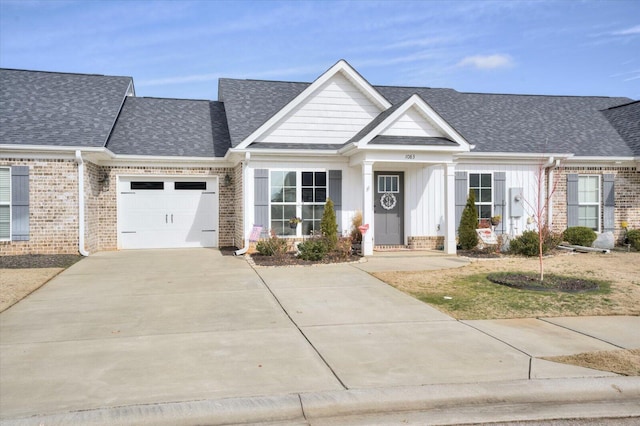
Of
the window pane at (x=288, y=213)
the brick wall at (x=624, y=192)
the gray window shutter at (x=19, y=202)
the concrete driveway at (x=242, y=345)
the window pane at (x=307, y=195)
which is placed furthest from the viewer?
the brick wall at (x=624, y=192)

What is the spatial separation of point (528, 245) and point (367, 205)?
182 inches

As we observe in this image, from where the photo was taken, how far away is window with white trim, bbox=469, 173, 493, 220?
667 inches

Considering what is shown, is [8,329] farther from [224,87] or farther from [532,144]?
[532,144]

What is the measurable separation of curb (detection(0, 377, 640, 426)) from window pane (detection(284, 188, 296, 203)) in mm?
10965

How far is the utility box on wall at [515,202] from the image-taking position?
16.9 m

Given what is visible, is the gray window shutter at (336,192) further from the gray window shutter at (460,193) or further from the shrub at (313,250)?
the gray window shutter at (460,193)

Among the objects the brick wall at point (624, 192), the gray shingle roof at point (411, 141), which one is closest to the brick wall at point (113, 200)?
the gray shingle roof at point (411, 141)

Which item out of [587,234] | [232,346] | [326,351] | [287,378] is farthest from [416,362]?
[587,234]

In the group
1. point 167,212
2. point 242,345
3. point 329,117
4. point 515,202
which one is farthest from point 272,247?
point 515,202

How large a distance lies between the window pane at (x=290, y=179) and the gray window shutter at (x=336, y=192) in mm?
1088

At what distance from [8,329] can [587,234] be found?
15.6 m

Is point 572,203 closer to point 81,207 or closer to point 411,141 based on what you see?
point 411,141

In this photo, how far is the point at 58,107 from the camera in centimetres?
1645

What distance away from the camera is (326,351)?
6.11 m
